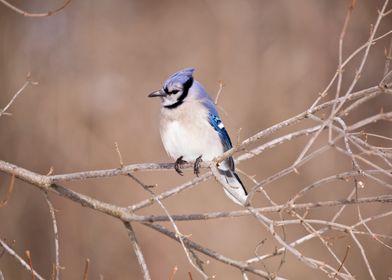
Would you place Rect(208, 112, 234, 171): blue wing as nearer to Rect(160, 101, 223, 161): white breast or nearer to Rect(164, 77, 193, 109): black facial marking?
Rect(160, 101, 223, 161): white breast

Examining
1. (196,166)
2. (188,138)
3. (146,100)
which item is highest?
(146,100)

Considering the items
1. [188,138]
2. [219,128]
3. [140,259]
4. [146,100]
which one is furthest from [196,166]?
[146,100]

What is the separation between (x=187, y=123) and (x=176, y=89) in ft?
0.56

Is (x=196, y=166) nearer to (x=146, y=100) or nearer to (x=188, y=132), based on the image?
(x=188, y=132)

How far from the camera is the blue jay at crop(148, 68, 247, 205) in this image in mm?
3016

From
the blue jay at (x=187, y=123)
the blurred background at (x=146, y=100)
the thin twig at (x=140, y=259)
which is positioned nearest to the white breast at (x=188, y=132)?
the blue jay at (x=187, y=123)

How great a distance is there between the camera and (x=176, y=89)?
306 cm

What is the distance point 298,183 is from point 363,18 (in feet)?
4.96

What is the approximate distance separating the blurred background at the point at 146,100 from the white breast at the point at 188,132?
1.82 meters

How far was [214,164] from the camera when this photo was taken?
2.26 m

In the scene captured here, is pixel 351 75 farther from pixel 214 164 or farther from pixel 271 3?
pixel 214 164

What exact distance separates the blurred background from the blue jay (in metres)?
1.79

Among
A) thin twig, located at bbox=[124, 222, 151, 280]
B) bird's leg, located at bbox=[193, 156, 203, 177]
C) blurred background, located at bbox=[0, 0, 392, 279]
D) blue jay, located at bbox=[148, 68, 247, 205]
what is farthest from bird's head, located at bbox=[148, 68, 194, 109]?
blurred background, located at bbox=[0, 0, 392, 279]

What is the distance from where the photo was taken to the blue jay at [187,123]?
9.89 ft
